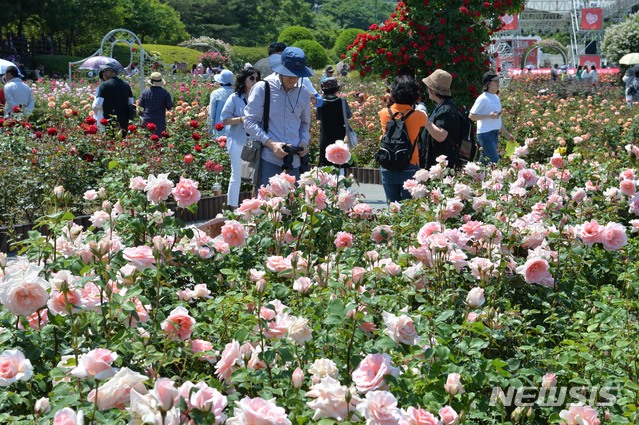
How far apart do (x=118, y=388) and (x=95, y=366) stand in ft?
0.26

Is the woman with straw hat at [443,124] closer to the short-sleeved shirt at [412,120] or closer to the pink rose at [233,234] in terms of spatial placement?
the short-sleeved shirt at [412,120]

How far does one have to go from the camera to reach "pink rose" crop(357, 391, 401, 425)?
5.69ft

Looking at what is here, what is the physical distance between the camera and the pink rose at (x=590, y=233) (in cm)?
320

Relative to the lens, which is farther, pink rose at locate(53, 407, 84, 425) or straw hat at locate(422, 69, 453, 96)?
straw hat at locate(422, 69, 453, 96)

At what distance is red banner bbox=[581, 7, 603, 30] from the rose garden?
267 feet

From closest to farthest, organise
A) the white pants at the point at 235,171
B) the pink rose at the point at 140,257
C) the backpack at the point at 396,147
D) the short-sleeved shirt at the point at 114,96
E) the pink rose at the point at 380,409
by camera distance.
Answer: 1. the pink rose at the point at 380,409
2. the pink rose at the point at 140,257
3. the backpack at the point at 396,147
4. the white pants at the point at 235,171
5. the short-sleeved shirt at the point at 114,96

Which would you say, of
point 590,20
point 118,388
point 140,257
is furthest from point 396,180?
point 590,20

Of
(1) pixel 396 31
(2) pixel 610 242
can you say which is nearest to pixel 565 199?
(2) pixel 610 242

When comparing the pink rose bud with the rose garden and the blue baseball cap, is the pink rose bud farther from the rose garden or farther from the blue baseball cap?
the blue baseball cap

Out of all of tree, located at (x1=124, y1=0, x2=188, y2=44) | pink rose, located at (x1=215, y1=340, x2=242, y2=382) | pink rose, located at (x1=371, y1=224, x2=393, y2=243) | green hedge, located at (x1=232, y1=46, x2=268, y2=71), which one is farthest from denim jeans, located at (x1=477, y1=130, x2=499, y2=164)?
tree, located at (x1=124, y1=0, x2=188, y2=44)

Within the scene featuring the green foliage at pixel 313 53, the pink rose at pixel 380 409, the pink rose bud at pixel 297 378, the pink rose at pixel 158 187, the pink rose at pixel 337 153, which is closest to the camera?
the pink rose at pixel 380 409

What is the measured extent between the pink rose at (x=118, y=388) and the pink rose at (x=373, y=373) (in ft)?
1.52

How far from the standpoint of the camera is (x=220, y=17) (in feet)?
249

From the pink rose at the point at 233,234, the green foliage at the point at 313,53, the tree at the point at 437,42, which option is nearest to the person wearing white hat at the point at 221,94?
the tree at the point at 437,42
